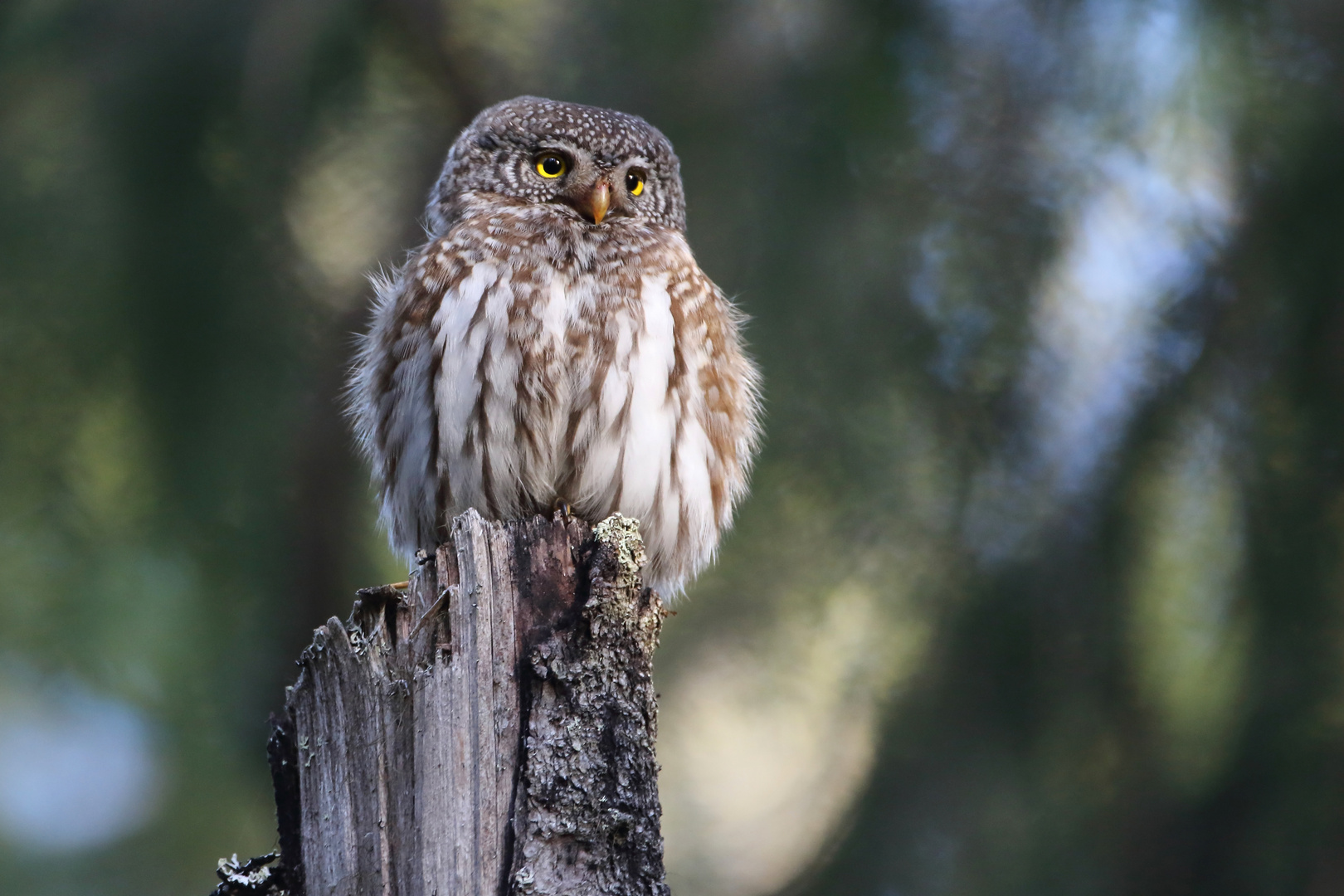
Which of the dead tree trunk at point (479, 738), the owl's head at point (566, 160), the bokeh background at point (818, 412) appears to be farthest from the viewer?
the owl's head at point (566, 160)

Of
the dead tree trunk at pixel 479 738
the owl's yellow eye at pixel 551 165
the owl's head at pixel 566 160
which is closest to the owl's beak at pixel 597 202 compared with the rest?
the owl's head at pixel 566 160

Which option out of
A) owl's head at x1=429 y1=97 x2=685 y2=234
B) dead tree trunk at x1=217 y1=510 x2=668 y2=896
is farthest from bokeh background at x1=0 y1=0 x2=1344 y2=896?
dead tree trunk at x1=217 y1=510 x2=668 y2=896

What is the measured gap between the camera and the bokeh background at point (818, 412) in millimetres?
3037

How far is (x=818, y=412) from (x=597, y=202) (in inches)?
34.1

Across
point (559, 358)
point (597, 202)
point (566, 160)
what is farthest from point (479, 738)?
point (566, 160)

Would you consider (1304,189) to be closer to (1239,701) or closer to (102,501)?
(1239,701)

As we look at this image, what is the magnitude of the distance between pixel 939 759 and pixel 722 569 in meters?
0.89

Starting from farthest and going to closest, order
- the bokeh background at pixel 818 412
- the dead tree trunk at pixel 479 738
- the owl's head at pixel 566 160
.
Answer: the owl's head at pixel 566 160
the bokeh background at pixel 818 412
the dead tree trunk at pixel 479 738

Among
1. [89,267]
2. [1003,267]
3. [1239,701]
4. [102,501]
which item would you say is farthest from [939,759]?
[89,267]

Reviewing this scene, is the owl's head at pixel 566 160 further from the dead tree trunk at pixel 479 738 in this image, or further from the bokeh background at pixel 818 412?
the dead tree trunk at pixel 479 738

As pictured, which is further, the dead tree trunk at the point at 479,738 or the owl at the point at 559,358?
the owl at the point at 559,358

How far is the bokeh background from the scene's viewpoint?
Result: 9.96ft

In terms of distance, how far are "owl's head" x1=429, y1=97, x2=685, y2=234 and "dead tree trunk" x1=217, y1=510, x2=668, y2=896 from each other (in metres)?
1.57

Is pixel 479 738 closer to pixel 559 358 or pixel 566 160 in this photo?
pixel 559 358
